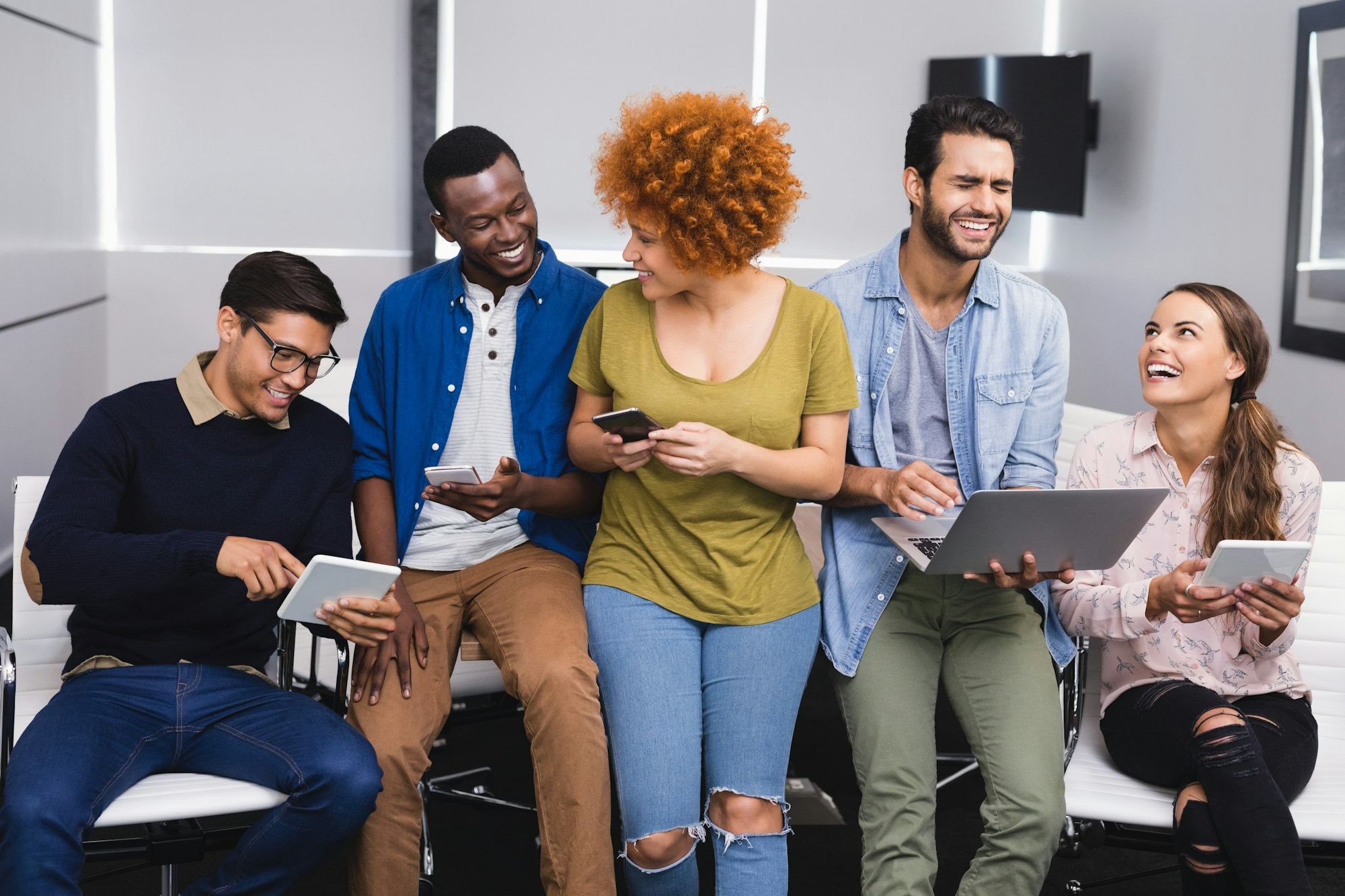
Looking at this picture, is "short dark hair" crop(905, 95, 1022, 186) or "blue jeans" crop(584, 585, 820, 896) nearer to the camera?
"blue jeans" crop(584, 585, 820, 896)

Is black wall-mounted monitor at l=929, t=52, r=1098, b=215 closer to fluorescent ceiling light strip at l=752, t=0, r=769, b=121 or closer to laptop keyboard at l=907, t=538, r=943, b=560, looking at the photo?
fluorescent ceiling light strip at l=752, t=0, r=769, b=121

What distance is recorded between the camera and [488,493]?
2.15 meters

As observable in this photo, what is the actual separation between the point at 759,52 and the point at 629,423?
16.0ft

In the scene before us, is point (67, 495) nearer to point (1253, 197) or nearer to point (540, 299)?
point (540, 299)

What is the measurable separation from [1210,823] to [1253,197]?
10.6 ft

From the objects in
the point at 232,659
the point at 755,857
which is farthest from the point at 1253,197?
the point at 232,659

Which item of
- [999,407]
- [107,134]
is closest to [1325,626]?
[999,407]

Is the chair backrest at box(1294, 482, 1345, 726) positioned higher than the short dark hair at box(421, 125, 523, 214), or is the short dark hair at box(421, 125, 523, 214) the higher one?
the short dark hair at box(421, 125, 523, 214)

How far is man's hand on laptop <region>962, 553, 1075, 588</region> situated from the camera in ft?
6.63

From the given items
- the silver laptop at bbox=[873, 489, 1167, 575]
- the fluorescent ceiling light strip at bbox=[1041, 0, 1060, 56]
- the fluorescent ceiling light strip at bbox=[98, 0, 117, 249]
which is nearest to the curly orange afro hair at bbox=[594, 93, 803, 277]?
the silver laptop at bbox=[873, 489, 1167, 575]

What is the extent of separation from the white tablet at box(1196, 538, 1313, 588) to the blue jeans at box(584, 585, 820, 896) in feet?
2.23

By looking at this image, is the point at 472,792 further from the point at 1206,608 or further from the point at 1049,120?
the point at 1049,120

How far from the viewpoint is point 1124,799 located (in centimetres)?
204

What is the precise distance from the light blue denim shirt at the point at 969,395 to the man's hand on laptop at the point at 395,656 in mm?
750
